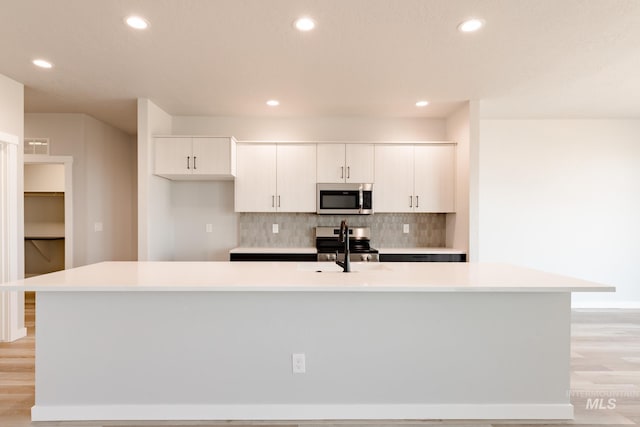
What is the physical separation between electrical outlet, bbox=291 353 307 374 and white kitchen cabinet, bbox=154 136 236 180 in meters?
2.61

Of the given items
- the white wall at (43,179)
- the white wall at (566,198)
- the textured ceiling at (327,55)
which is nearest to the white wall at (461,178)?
the textured ceiling at (327,55)

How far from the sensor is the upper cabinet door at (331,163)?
4469 millimetres

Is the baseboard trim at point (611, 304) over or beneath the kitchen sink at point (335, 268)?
beneath

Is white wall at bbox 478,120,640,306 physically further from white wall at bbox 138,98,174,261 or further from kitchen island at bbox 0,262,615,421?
white wall at bbox 138,98,174,261

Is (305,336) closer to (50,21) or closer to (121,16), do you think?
(121,16)

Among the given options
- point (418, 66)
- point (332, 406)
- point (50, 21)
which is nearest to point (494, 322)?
point (332, 406)

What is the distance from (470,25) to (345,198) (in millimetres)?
2410

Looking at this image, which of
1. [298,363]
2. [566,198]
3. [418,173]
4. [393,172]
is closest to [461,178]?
[418,173]

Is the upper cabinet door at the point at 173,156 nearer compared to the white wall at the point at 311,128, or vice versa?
the upper cabinet door at the point at 173,156

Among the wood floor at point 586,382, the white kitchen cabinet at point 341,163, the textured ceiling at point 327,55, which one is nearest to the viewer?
the wood floor at point 586,382

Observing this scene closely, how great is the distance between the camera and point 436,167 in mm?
4488

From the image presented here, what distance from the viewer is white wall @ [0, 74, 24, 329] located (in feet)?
11.1

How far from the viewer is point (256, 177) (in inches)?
176

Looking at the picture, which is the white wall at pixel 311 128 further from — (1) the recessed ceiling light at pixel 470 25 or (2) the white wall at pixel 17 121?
(1) the recessed ceiling light at pixel 470 25
